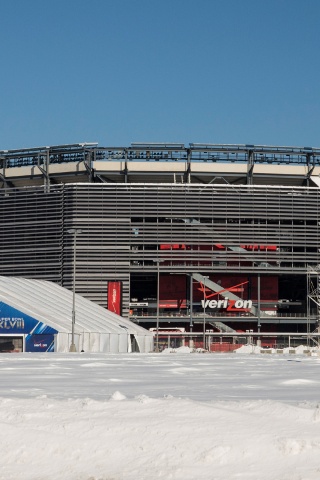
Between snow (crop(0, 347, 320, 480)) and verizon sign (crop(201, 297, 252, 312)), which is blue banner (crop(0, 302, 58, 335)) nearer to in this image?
verizon sign (crop(201, 297, 252, 312))

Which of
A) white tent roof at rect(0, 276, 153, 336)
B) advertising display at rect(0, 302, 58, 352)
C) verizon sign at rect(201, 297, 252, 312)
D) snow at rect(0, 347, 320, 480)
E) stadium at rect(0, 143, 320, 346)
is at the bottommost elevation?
snow at rect(0, 347, 320, 480)

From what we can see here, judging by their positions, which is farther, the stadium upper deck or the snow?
the stadium upper deck

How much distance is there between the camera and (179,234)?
171 meters

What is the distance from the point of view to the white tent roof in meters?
114

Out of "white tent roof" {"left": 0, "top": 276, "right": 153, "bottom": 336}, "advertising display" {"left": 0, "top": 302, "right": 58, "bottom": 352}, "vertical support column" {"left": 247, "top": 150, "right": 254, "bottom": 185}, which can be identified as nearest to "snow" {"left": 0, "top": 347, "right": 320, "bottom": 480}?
"advertising display" {"left": 0, "top": 302, "right": 58, "bottom": 352}

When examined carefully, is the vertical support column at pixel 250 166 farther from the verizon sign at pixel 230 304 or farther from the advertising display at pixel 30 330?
the advertising display at pixel 30 330

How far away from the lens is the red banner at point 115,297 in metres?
166

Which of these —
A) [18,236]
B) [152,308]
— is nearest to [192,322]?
[152,308]

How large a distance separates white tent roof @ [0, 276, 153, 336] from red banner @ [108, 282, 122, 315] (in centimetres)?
1765

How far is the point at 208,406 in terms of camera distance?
1916 cm

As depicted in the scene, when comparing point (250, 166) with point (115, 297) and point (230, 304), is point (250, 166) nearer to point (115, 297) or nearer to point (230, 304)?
point (230, 304)

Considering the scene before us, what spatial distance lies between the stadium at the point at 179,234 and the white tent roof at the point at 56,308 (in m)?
22.1

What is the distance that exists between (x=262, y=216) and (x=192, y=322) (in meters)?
23.4

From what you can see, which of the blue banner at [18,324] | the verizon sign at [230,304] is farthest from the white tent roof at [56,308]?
the verizon sign at [230,304]
